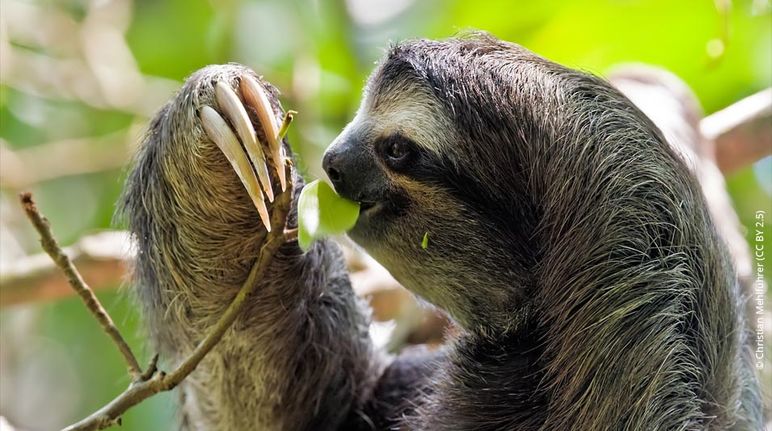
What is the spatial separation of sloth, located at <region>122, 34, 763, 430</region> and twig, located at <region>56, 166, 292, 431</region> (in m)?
0.09

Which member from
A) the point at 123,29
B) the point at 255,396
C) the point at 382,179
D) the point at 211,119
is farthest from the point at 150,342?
the point at 123,29

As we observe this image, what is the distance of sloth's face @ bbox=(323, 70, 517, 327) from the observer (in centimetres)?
236

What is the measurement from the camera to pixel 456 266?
2439 millimetres

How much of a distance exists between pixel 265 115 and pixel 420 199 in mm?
511

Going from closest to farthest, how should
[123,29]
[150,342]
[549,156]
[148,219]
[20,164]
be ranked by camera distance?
[549,156] → [148,219] → [150,342] → [20,164] → [123,29]

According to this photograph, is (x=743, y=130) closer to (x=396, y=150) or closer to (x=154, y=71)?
(x=396, y=150)

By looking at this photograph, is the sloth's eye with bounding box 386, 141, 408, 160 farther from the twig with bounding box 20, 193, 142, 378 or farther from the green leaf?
the twig with bounding box 20, 193, 142, 378

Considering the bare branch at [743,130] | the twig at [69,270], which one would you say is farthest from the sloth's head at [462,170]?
the bare branch at [743,130]

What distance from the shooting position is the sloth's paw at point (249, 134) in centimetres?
233

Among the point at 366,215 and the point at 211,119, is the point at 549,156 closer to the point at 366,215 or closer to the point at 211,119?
the point at 366,215

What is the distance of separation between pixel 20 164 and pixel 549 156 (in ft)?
15.0

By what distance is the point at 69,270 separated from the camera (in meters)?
2.24

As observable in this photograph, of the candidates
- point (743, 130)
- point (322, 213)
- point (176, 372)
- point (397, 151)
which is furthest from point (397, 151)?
point (743, 130)

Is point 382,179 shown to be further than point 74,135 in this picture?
No
